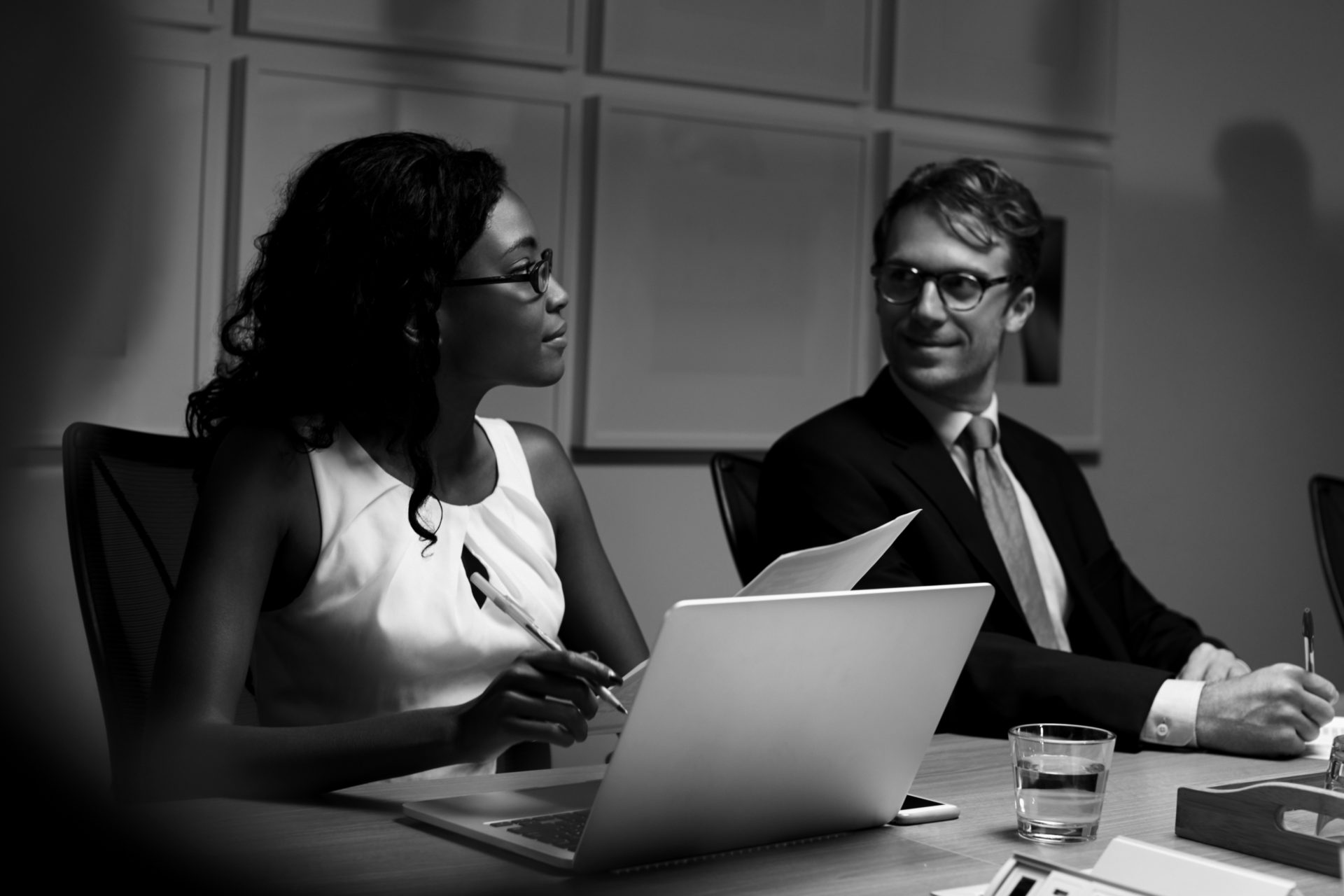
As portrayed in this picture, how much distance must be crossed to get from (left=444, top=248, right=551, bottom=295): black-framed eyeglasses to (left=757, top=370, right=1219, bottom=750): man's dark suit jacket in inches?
23.3

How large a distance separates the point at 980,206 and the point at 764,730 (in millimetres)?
1542

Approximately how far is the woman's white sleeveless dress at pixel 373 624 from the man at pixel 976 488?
0.60m

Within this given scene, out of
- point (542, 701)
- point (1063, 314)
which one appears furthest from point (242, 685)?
point (1063, 314)

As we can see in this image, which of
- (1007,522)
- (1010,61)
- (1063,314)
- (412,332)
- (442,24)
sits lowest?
(1007,522)

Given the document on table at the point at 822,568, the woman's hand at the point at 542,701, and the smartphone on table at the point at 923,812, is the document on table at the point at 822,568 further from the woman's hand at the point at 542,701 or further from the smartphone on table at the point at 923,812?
the smartphone on table at the point at 923,812

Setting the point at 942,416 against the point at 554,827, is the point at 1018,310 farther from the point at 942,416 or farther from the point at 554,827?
the point at 554,827

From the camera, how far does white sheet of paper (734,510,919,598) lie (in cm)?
111

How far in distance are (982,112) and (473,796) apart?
2795 mm

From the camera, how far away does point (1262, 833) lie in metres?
1.06

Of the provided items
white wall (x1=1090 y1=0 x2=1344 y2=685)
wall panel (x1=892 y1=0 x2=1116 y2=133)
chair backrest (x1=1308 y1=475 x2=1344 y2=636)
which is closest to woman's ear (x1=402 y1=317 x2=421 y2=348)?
chair backrest (x1=1308 y1=475 x2=1344 y2=636)

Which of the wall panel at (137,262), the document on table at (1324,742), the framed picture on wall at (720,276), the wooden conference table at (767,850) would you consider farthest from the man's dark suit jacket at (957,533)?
the wall panel at (137,262)

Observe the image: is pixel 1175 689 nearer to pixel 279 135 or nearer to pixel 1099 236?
pixel 279 135

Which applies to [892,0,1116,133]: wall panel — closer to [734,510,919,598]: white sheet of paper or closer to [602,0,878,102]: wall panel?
[602,0,878,102]: wall panel

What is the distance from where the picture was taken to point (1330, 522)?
259cm
